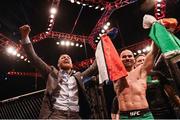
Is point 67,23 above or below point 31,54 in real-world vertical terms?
above

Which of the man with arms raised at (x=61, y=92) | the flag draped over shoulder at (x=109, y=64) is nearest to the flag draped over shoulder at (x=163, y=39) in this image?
the flag draped over shoulder at (x=109, y=64)

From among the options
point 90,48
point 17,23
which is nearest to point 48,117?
point 17,23

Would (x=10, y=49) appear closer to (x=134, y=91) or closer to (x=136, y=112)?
(x=134, y=91)

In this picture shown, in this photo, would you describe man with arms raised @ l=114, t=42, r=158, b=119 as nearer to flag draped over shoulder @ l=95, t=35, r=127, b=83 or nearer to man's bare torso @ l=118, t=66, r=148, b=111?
man's bare torso @ l=118, t=66, r=148, b=111

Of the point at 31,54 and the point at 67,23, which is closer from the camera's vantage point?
the point at 31,54

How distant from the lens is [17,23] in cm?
1477

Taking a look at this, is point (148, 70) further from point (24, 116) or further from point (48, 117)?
point (24, 116)

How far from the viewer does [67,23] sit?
16.9 metres

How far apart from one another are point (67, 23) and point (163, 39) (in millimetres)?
13859

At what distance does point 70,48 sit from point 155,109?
1422 cm

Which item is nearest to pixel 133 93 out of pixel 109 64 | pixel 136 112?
pixel 136 112

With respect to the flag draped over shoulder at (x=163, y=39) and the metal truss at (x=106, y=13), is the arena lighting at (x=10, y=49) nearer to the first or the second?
the metal truss at (x=106, y=13)

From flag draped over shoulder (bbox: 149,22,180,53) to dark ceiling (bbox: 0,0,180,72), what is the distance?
9969 millimetres

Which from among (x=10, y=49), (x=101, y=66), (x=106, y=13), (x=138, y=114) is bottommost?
(x=138, y=114)
